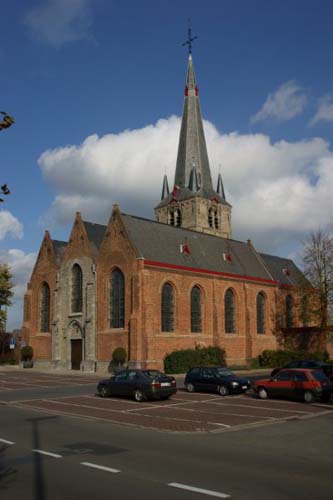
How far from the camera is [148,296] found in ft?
140

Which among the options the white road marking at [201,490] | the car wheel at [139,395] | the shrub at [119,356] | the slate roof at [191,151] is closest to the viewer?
the white road marking at [201,490]

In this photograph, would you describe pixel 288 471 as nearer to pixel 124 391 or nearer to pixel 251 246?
pixel 124 391

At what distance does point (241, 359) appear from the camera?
1997 inches

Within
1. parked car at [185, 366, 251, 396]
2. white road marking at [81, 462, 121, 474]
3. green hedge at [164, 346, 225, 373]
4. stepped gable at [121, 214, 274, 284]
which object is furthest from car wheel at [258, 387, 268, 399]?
stepped gable at [121, 214, 274, 284]

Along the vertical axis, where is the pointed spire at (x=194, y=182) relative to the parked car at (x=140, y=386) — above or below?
above

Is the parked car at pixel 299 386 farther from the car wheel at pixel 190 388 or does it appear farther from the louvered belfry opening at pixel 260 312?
the louvered belfry opening at pixel 260 312

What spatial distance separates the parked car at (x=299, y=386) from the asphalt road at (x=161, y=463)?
533 centimetres

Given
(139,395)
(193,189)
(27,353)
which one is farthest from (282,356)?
(139,395)

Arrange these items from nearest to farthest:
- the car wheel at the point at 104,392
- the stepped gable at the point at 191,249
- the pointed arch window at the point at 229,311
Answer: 1. the car wheel at the point at 104,392
2. the stepped gable at the point at 191,249
3. the pointed arch window at the point at 229,311

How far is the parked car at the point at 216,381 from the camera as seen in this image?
82.5ft

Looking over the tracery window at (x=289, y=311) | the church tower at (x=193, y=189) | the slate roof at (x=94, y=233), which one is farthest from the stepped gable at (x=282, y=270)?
the slate roof at (x=94, y=233)

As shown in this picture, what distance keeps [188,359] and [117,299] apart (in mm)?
8085

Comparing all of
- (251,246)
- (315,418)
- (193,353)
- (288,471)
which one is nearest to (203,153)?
(251,246)

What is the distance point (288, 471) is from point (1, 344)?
6391cm
